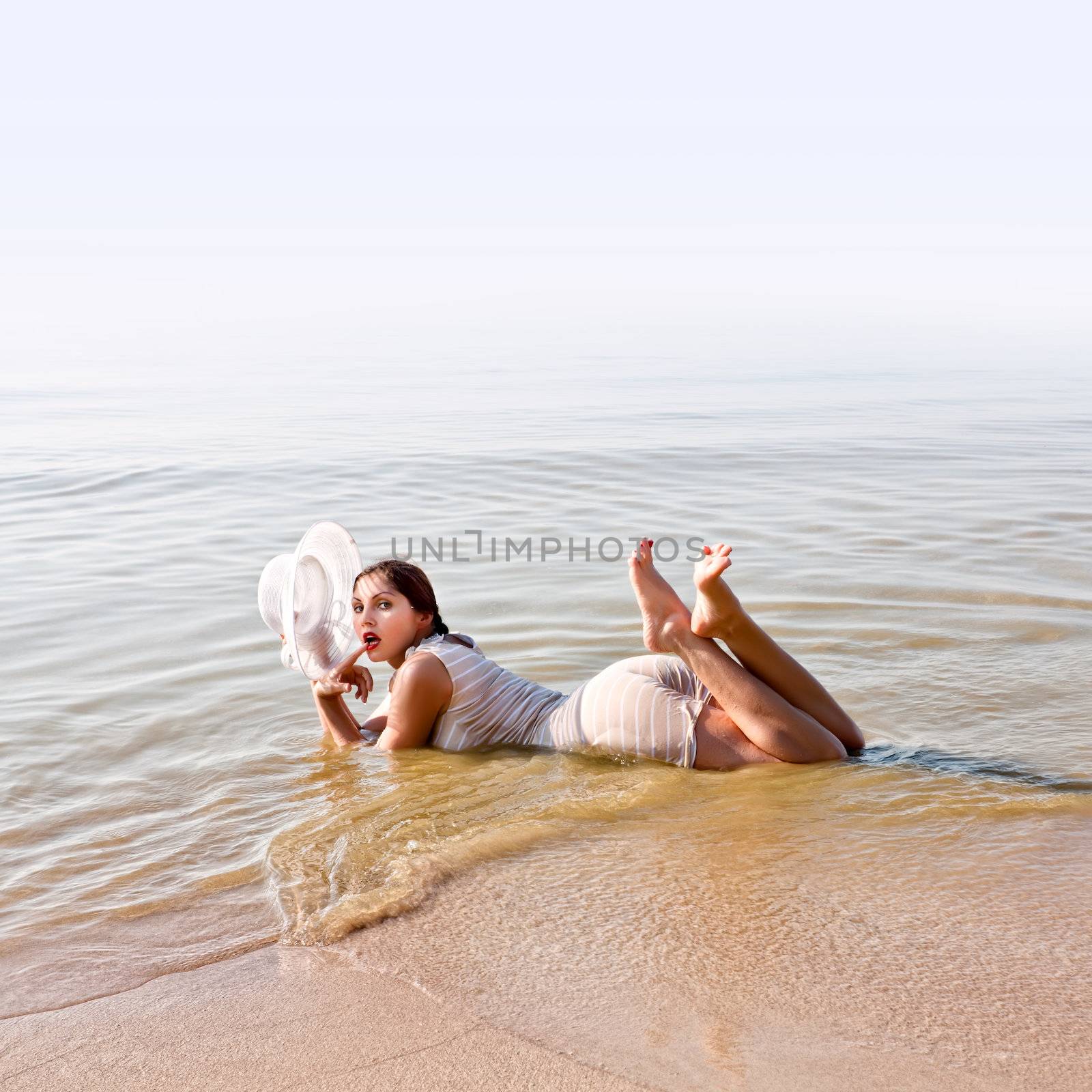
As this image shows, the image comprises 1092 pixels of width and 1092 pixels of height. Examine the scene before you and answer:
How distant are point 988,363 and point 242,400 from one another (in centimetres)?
2796

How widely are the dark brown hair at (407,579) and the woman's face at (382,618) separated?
0.02 meters

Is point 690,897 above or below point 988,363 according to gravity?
below

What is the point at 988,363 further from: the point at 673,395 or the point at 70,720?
the point at 70,720

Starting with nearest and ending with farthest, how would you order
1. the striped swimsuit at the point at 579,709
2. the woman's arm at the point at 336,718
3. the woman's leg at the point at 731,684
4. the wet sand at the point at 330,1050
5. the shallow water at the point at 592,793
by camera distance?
1. the wet sand at the point at 330,1050
2. the shallow water at the point at 592,793
3. the woman's leg at the point at 731,684
4. the striped swimsuit at the point at 579,709
5. the woman's arm at the point at 336,718

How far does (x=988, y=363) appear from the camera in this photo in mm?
42000

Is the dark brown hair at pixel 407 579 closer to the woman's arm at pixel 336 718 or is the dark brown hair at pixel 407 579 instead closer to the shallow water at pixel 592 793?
the woman's arm at pixel 336 718

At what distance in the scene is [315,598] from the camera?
216 inches

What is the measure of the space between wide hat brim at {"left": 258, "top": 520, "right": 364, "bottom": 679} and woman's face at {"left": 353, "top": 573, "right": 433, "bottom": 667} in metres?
0.15

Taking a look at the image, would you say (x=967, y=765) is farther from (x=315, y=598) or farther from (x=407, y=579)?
(x=315, y=598)

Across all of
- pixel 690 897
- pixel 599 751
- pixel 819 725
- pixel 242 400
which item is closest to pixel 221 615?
pixel 599 751

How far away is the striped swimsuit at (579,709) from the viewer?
198 inches

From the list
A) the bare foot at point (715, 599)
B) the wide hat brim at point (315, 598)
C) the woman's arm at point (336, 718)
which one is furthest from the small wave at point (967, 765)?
the wide hat brim at point (315, 598)

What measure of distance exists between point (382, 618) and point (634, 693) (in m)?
1.24

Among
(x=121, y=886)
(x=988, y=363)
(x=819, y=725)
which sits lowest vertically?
(x=121, y=886)
